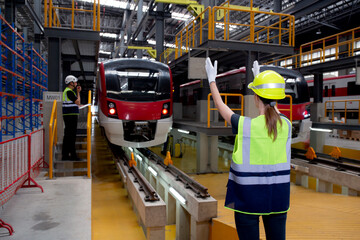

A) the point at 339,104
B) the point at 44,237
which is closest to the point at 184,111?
the point at 339,104

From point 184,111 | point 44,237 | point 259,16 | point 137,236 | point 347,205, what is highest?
point 259,16

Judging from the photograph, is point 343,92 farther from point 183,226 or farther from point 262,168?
point 262,168

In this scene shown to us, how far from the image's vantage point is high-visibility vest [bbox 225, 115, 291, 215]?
1873 millimetres

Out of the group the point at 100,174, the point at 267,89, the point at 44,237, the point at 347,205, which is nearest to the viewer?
the point at 267,89

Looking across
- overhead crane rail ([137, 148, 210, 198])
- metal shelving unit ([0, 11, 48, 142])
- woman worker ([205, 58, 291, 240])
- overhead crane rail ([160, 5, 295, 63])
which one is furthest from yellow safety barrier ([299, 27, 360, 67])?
metal shelving unit ([0, 11, 48, 142])

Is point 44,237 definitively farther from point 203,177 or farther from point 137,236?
point 203,177

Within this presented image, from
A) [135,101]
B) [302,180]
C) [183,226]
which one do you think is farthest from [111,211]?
[302,180]

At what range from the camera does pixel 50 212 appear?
13.8 feet

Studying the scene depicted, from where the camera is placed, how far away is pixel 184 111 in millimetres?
16141

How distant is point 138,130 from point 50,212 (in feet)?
11.1

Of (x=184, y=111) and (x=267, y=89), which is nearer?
(x=267, y=89)

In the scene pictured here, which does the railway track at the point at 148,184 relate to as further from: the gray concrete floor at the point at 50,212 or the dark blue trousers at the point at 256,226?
the dark blue trousers at the point at 256,226

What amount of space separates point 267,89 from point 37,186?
4.77 meters

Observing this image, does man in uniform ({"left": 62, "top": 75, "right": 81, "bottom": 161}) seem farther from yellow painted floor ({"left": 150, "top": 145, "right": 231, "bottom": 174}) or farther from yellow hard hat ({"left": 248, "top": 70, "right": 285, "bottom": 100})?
yellow hard hat ({"left": 248, "top": 70, "right": 285, "bottom": 100})
